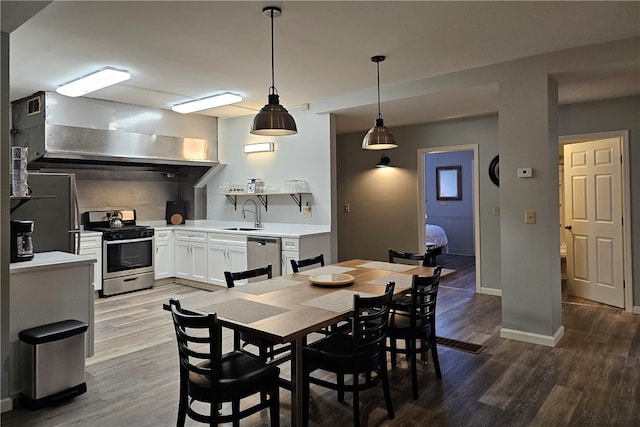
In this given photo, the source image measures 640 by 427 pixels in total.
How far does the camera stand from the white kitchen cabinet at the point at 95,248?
5.28 meters

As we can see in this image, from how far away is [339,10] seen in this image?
2.65 metres

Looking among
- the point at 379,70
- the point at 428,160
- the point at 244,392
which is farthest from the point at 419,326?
the point at 428,160

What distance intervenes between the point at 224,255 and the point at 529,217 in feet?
12.2

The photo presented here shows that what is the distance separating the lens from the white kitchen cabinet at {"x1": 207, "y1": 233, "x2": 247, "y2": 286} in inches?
213

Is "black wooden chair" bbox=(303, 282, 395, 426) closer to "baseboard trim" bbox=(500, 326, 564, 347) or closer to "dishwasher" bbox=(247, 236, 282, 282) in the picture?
"baseboard trim" bbox=(500, 326, 564, 347)

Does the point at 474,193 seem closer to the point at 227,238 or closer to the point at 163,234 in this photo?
the point at 227,238

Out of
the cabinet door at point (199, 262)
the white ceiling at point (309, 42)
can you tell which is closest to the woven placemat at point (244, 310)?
the white ceiling at point (309, 42)

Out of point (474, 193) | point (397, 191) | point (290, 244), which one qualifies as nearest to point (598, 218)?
point (474, 193)

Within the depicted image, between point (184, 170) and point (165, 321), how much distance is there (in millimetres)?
3114

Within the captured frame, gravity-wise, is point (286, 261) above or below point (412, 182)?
below

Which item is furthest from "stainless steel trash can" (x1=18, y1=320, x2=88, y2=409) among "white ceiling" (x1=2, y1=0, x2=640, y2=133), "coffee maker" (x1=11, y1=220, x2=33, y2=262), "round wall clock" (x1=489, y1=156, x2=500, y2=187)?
"round wall clock" (x1=489, y1=156, x2=500, y2=187)

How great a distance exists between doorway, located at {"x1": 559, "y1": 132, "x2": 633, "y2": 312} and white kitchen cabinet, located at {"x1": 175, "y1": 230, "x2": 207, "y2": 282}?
15.8 ft

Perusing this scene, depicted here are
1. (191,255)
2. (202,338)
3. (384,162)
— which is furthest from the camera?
(384,162)

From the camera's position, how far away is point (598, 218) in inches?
193
